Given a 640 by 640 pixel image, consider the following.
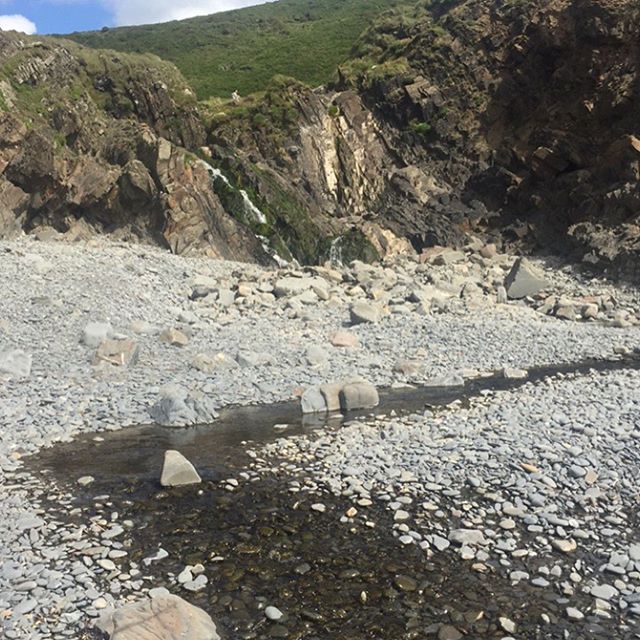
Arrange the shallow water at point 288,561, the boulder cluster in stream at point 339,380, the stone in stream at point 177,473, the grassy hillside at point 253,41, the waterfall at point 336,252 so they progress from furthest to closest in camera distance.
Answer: the grassy hillside at point 253,41, the waterfall at point 336,252, the stone in stream at point 177,473, the boulder cluster in stream at point 339,380, the shallow water at point 288,561

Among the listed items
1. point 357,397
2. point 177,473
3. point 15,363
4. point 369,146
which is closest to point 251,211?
point 369,146

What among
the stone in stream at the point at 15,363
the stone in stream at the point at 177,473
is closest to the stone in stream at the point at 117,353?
the stone in stream at the point at 15,363

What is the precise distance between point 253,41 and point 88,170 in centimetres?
5639

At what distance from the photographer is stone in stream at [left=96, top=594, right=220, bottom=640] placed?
5.75 meters

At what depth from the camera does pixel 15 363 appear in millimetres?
14391

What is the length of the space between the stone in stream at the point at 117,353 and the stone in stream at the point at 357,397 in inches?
207

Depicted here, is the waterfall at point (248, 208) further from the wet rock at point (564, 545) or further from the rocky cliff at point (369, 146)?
the wet rock at point (564, 545)

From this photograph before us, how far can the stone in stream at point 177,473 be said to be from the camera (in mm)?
9523

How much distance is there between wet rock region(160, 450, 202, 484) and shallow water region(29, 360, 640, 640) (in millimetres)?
165

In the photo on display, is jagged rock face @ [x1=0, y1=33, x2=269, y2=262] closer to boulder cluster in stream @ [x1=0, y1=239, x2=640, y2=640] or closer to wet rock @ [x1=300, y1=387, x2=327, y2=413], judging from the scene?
boulder cluster in stream @ [x1=0, y1=239, x2=640, y2=640]

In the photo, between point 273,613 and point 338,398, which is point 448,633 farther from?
point 338,398

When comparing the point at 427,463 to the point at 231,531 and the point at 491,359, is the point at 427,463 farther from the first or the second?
the point at 491,359

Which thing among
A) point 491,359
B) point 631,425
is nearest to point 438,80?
point 491,359

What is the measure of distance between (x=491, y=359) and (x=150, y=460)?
10001mm
